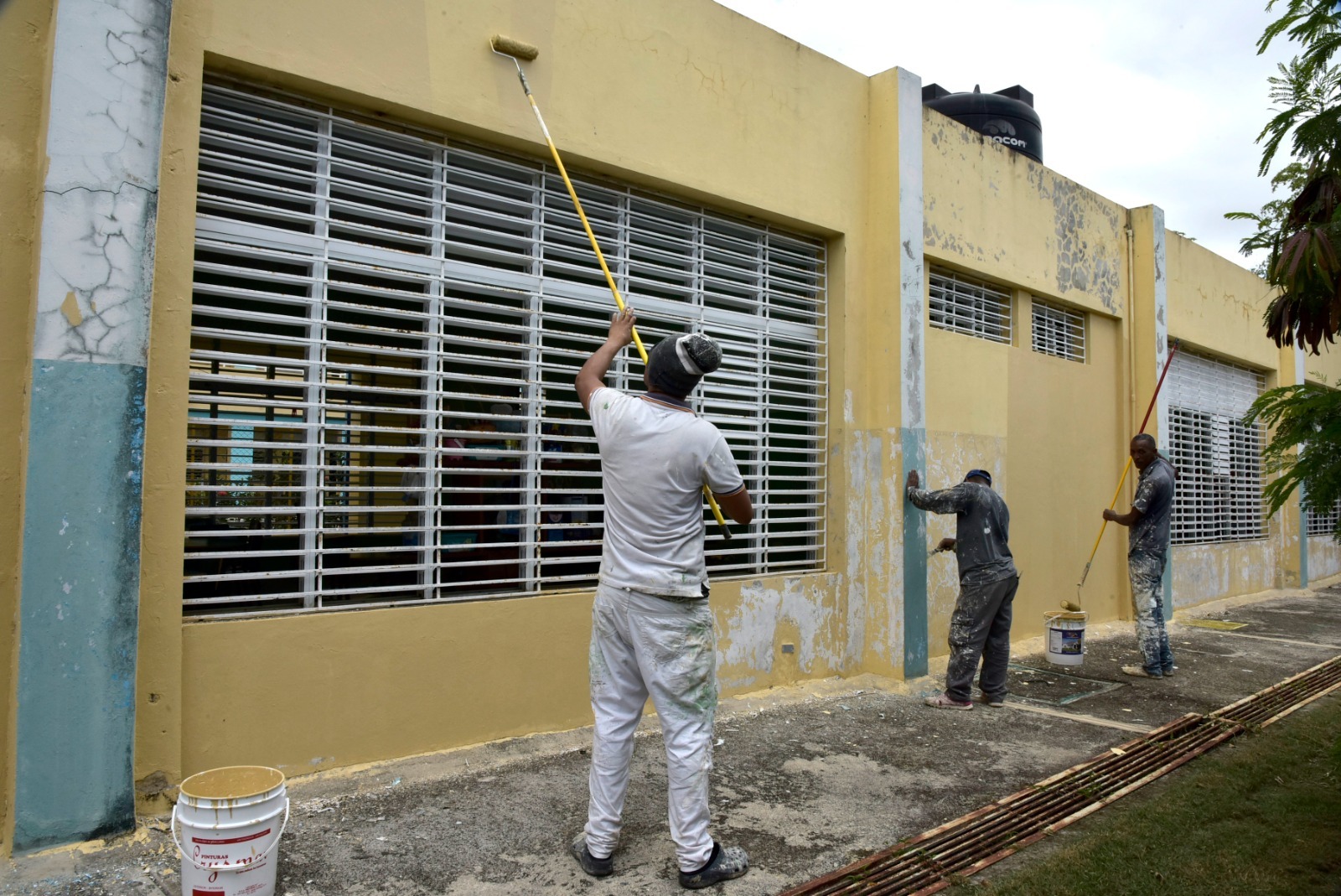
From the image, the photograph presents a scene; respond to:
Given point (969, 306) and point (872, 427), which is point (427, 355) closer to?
point (872, 427)

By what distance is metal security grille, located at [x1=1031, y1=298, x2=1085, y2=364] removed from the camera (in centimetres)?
873

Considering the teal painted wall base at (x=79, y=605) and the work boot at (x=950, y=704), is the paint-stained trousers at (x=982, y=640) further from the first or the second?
the teal painted wall base at (x=79, y=605)

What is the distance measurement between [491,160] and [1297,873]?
4.88 metres

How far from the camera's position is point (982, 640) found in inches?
234

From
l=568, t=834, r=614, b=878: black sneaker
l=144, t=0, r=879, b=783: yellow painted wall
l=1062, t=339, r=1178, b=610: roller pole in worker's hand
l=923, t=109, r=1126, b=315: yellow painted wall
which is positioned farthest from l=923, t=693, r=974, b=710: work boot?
l=923, t=109, r=1126, b=315: yellow painted wall

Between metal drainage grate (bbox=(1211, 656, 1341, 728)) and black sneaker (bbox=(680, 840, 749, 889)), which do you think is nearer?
black sneaker (bbox=(680, 840, 749, 889))

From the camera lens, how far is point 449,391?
15.9 ft

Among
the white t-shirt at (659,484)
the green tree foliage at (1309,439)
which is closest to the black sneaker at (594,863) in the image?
the white t-shirt at (659,484)

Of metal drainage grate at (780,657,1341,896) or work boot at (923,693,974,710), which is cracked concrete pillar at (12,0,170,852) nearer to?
metal drainage grate at (780,657,1341,896)

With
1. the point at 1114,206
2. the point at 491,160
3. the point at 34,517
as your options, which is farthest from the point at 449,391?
the point at 1114,206

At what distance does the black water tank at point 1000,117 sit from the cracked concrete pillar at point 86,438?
7.83m

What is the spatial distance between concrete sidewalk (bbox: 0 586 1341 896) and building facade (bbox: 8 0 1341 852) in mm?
226

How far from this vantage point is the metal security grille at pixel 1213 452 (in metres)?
11.1

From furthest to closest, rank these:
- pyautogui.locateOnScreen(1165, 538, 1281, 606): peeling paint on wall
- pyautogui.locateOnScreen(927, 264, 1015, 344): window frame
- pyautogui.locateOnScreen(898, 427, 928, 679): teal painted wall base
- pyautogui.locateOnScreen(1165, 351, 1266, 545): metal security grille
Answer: pyautogui.locateOnScreen(1165, 351, 1266, 545): metal security grille
pyautogui.locateOnScreen(1165, 538, 1281, 606): peeling paint on wall
pyautogui.locateOnScreen(927, 264, 1015, 344): window frame
pyautogui.locateOnScreen(898, 427, 928, 679): teal painted wall base
